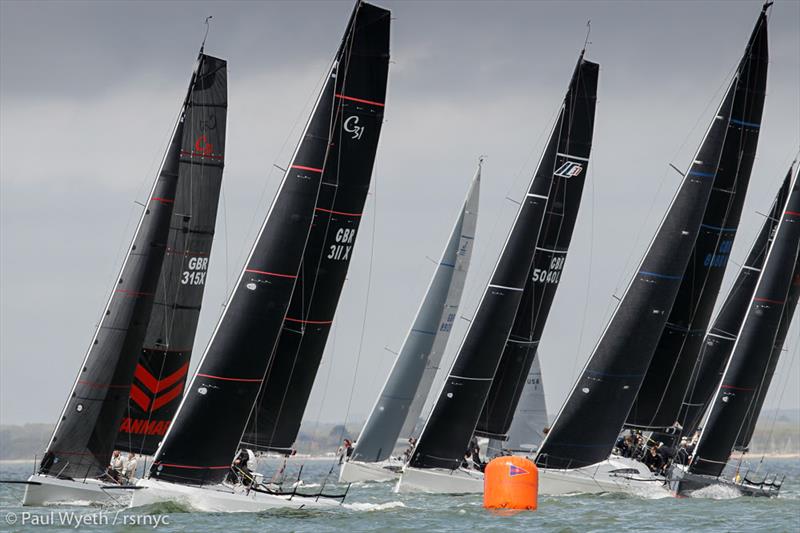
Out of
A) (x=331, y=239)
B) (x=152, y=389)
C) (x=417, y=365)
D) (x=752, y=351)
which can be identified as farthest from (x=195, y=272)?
(x=752, y=351)

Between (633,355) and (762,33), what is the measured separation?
903 centimetres

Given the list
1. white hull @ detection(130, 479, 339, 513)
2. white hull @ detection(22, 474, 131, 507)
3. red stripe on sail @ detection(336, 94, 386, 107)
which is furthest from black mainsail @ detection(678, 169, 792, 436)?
white hull @ detection(22, 474, 131, 507)

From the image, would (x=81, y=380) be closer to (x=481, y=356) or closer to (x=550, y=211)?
(x=481, y=356)

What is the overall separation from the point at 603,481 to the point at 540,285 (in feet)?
20.4

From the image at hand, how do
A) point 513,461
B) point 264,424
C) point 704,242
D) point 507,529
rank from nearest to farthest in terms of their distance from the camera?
point 507,529 < point 513,461 < point 264,424 < point 704,242

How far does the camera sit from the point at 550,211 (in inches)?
1453

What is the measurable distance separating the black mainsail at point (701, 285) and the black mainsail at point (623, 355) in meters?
2.41

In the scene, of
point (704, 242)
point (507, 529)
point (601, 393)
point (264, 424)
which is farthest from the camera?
point (704, 242)

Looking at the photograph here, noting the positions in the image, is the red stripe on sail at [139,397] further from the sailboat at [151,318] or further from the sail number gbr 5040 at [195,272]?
the sail number gbr 5040 at [195,272]

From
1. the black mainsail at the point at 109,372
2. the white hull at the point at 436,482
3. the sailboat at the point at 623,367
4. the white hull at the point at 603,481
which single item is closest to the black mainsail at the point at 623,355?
the sailboat at the point at 623,367

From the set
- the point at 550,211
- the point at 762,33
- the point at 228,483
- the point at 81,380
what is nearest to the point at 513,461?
the point at 228,483

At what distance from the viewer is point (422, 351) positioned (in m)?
42.8

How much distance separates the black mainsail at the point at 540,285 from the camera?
3659 cm

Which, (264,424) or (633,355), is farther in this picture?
(633,355)
